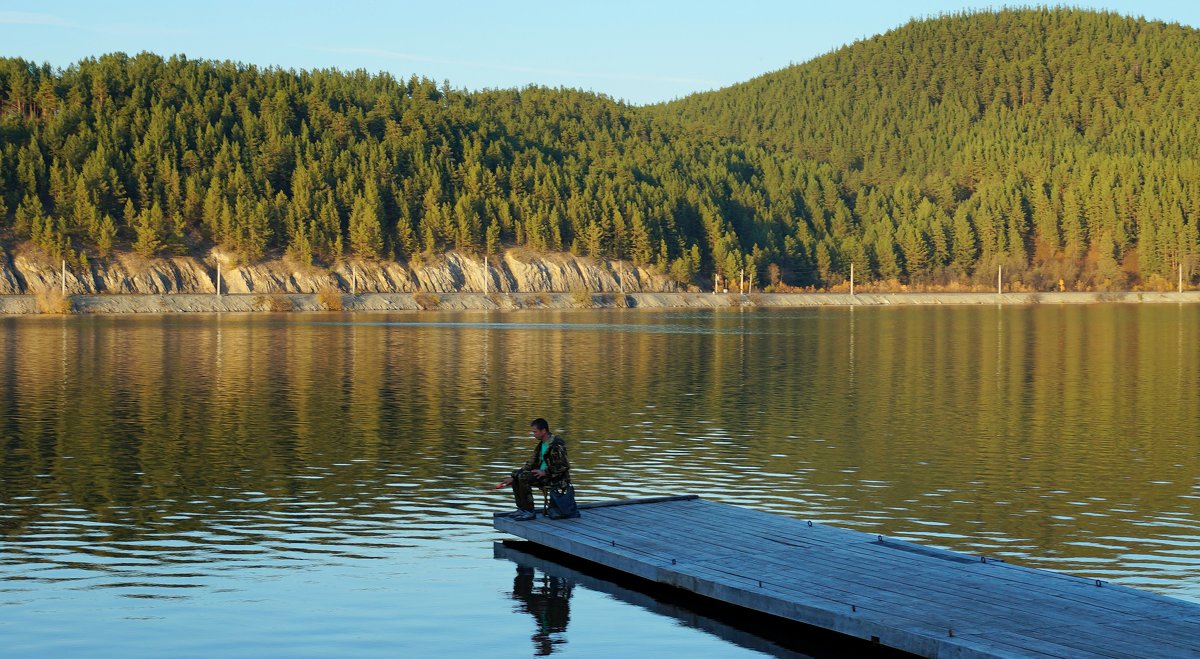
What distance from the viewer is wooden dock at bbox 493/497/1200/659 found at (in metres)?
16.2

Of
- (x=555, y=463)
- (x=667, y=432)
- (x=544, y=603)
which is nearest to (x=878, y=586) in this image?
(x=544, y=603)

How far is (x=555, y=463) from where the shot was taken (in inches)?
956

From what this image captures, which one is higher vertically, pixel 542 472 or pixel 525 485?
pixel 542 472

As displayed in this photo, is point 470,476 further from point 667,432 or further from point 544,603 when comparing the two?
point 544,603

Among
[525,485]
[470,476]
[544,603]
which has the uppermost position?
[525,485]

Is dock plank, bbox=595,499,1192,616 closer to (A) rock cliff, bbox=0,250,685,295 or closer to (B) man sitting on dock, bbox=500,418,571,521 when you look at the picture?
(B) man sitting on dock, bbox=500,418,571,521

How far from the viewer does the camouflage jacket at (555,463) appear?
24.2 meters

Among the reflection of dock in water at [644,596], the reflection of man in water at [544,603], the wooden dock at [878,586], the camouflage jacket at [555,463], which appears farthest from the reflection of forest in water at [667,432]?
the reflection of man in water at [544,603]

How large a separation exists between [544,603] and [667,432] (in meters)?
20.9

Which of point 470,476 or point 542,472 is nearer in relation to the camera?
point 542,472

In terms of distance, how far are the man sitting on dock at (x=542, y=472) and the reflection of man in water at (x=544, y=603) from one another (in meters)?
1.63

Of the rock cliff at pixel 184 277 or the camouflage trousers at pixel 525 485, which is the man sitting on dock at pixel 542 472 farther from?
the rock cliff at pixel 184 277

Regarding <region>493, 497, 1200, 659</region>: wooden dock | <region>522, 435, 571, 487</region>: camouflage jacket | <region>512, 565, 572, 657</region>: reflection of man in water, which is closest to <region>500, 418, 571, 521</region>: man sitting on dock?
<region>522, 435, 571, 487</region>: camouflage jacket

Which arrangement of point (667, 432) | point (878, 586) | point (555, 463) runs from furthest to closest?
point (667, 432), point (555, 463), point (878, 586)
